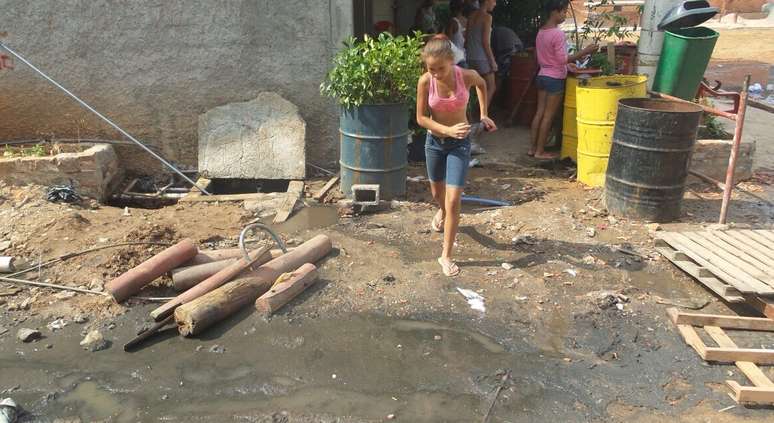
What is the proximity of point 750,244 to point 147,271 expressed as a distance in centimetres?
457

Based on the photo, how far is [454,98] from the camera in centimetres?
429

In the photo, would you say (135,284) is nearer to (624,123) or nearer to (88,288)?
(88,288)

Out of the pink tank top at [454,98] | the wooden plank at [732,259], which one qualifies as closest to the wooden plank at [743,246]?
the wooden plank at [732,259]

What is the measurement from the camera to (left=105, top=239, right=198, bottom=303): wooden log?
13.2 ft

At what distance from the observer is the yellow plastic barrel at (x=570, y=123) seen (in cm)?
689

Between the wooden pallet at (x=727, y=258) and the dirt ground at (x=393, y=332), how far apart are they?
123mm

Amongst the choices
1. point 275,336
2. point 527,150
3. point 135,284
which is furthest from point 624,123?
point 135,284

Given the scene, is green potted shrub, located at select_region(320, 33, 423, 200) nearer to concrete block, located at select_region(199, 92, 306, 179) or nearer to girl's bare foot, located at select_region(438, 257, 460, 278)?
concrete block, located at select_region(199, 92, 306, 179)

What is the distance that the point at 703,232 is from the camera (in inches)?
193

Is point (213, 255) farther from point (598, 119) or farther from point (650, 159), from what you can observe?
point (598, 119)

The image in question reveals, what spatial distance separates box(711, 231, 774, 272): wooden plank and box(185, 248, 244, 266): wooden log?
3830 millimetres

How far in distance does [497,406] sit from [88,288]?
3035mm

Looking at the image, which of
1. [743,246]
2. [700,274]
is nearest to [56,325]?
[700,274]

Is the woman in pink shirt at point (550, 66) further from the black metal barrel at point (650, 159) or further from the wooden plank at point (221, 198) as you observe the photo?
the wooden plank at point (221, 198)
